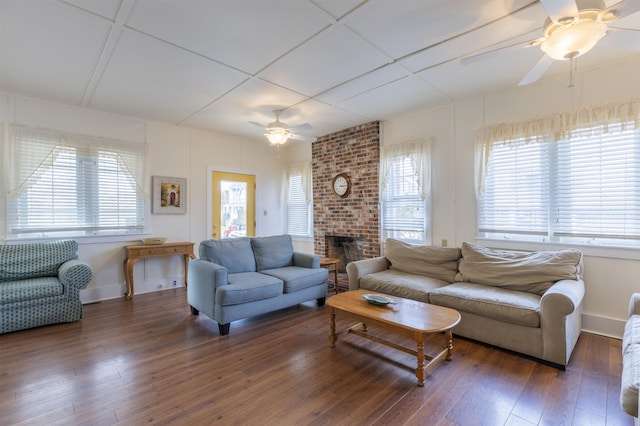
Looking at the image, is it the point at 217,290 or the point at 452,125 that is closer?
the point at 217,290

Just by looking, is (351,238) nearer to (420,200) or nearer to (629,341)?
(420,200)

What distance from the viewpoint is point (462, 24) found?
2.31 meters

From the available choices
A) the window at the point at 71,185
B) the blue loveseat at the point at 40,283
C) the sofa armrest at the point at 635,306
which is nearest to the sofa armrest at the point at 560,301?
the sofa armrest at the point at 635,306

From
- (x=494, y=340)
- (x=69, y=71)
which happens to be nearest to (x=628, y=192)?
(x=494, y=340)

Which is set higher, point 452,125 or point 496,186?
point 452,125

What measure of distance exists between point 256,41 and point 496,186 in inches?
126

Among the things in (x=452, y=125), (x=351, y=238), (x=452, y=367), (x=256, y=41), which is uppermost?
(x=256, y=41)

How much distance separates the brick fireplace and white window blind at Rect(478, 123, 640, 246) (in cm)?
166

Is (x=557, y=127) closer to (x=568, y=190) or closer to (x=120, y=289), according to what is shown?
(x=568, y=190)

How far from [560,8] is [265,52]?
2.15 m

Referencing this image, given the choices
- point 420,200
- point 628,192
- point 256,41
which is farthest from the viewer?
point 420,200

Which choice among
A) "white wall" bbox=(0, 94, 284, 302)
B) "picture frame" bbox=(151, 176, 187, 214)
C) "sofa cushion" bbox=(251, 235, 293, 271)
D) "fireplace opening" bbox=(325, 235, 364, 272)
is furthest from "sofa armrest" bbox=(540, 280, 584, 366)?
"picture frame" bbox=(151, 176, 187, 214)

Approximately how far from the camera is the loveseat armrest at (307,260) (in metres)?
4.16

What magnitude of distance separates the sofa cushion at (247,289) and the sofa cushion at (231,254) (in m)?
0.16
